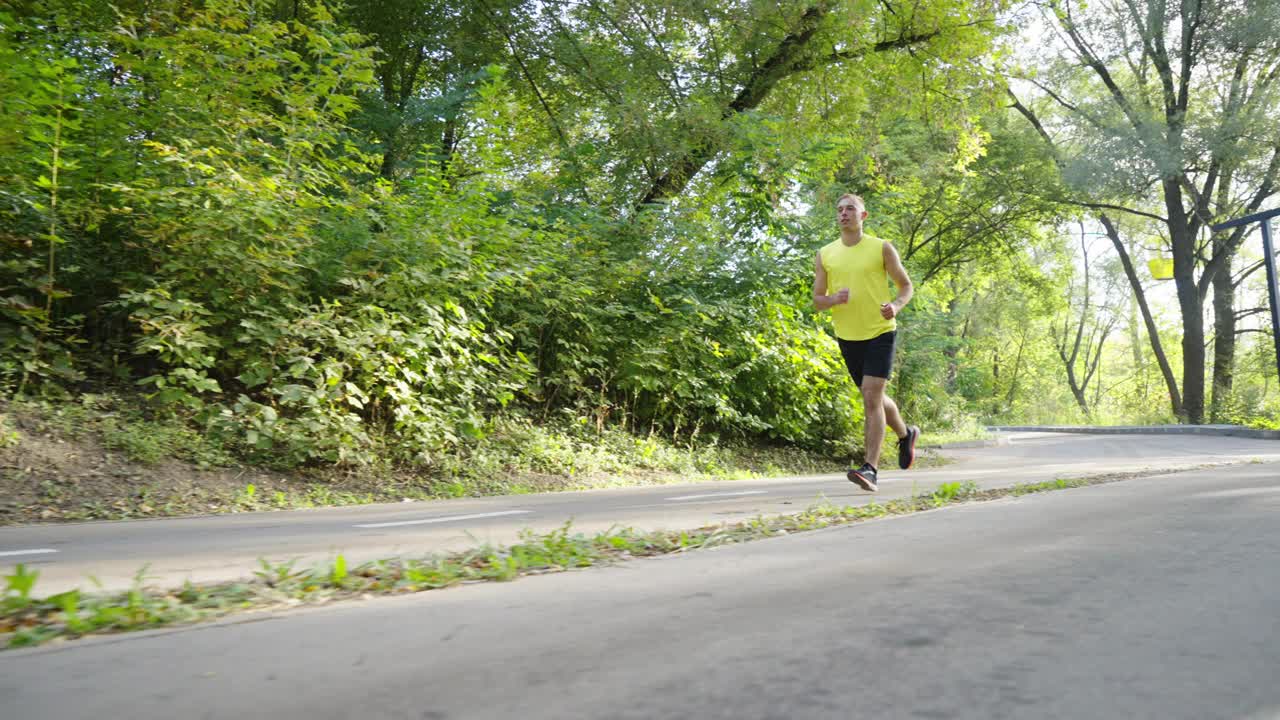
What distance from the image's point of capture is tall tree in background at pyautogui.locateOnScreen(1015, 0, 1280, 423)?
74.6 ft

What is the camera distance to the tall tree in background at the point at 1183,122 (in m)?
22.8

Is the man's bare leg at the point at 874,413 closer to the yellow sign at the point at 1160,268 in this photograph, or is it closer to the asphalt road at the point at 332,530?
the asphalt road at the point at 332,530

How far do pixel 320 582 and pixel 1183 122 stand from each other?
2744cm

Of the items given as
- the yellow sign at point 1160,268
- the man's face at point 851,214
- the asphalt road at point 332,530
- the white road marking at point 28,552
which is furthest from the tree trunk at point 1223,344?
the white road marking at point 28,552

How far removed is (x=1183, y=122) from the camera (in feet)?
76.9

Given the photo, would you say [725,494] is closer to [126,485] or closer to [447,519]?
[447,519]

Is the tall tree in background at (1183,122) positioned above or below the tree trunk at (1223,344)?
above

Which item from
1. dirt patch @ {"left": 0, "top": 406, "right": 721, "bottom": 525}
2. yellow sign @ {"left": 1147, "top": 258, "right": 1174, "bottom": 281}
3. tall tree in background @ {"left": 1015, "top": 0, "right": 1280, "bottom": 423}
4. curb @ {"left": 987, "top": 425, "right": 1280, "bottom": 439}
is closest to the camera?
dirt patch @ {"left": 0, "top": 406, "right": 721, "bottom": 525}

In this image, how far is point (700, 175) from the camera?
1328 cm

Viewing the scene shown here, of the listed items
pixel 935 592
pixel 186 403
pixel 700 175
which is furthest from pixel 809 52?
pixel 935 592

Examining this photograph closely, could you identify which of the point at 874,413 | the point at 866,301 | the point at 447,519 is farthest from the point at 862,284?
the point at 447,519

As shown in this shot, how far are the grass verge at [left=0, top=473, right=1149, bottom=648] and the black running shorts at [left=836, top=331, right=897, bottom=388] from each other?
259cm

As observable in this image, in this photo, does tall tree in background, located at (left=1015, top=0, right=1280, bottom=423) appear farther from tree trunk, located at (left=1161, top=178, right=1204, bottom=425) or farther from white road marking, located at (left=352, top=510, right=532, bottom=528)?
white road marking, located at (left=352, top=510, right=532, bottom=528)

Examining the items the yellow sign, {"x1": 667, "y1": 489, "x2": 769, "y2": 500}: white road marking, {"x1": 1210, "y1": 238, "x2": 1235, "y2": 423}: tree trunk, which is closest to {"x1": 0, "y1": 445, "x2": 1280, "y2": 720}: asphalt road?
{"x1": 667, "y1": 489, "x2": 769, "y2": 500}: white road marking
